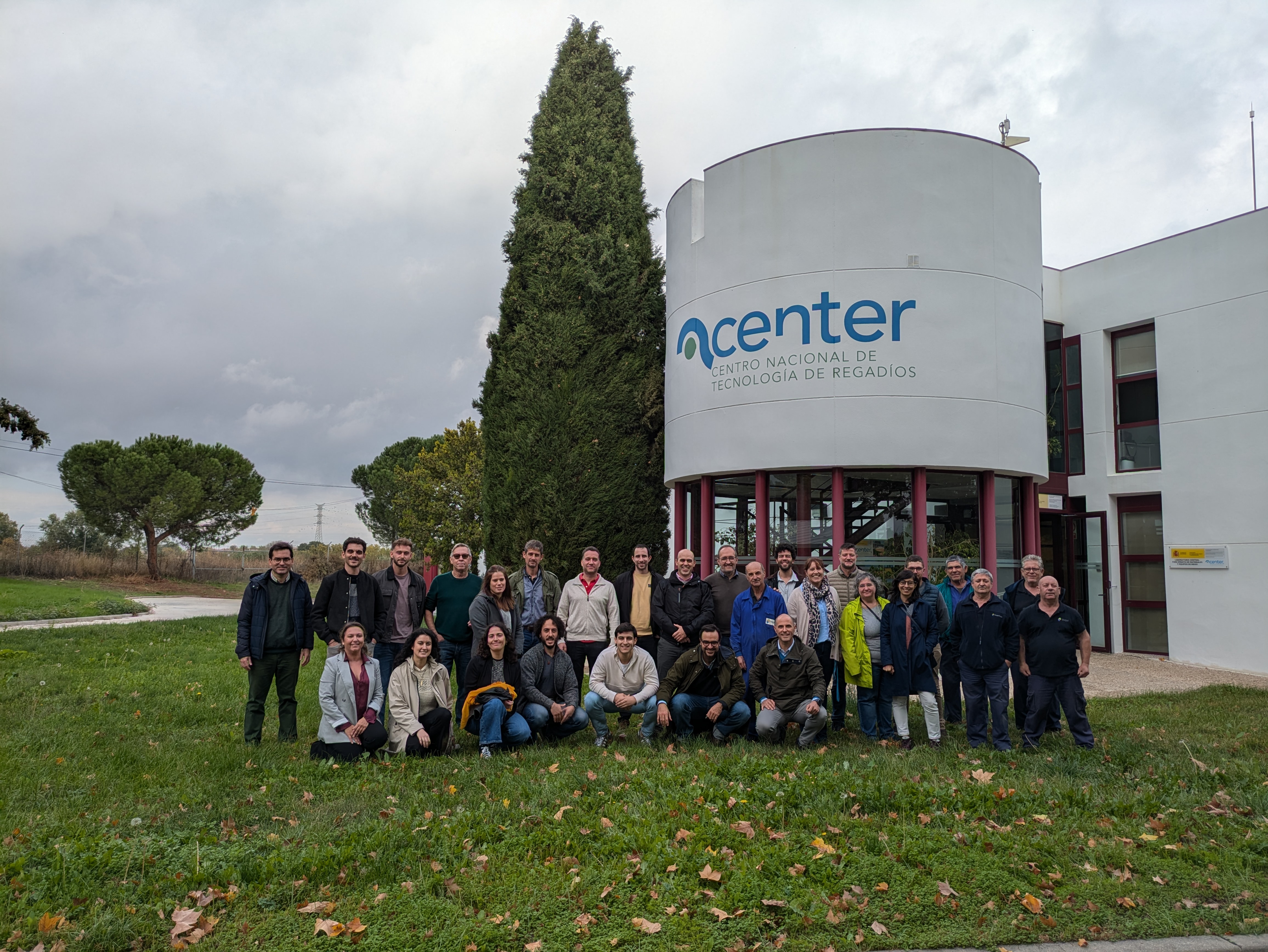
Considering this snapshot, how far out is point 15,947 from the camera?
383cm

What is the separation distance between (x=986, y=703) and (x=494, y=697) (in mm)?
4468

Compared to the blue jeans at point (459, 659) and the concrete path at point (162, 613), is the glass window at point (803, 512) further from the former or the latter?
the concrete path at point (162, 613)

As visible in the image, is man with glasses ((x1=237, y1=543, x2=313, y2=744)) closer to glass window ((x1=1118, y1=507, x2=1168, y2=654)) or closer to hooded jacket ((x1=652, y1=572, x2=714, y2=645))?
hooded jacket ((x1=652, y1=572, x2=714, y2=645))

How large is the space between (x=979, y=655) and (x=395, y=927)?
550cm

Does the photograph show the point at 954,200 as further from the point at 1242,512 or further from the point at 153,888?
the point at 153,888

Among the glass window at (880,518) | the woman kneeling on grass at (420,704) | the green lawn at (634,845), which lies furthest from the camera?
the glass window at (880,518)

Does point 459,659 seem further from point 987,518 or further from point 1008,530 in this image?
point 1008,530

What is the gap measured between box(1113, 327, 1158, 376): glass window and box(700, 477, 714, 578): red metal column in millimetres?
8523

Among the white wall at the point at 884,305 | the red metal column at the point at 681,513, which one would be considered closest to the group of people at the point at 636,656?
the white wall at the point at 884,305

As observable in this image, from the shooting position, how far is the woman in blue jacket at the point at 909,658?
7.73 metres

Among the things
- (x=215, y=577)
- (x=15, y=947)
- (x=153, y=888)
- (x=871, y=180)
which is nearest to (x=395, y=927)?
(x=153, y=888)

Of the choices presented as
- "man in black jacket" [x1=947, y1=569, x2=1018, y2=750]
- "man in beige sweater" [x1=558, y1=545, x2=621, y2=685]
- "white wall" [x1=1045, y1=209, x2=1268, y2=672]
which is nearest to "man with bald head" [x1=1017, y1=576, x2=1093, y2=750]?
"man in black jacket" [x1=947, y1=569, x2=1018, y2=750]

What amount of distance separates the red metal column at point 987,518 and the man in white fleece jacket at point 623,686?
7.66 m

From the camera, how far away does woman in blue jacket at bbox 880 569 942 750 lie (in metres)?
7.73
